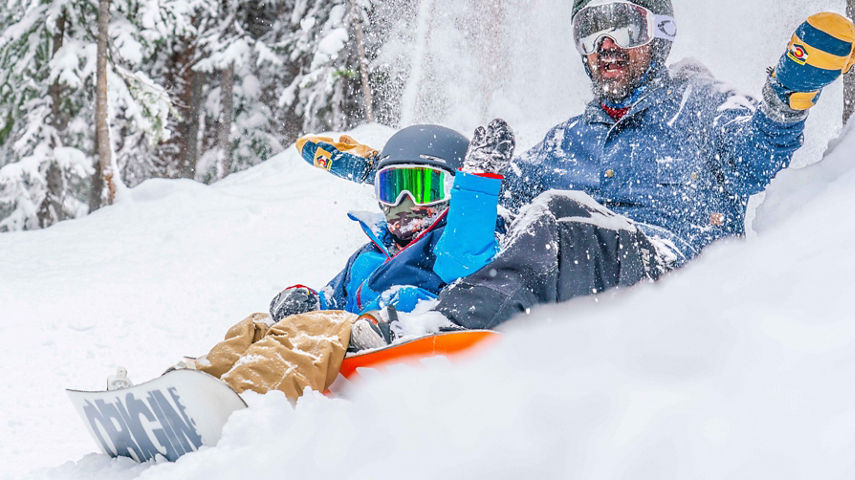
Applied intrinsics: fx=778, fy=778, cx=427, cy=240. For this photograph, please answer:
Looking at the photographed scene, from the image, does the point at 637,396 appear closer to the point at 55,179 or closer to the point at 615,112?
the point at 615,112

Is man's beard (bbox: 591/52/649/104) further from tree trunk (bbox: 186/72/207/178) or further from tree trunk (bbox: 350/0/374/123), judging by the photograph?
tree trunk (bbox: 186/72/207/178)

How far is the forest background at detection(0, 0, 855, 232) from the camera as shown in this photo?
39.6ft

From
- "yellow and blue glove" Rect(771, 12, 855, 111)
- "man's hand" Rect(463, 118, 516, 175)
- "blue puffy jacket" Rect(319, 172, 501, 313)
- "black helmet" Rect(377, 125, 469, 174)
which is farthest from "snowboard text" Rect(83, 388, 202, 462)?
"yellow and blue glove" Rect(771, 12, 855, 111)

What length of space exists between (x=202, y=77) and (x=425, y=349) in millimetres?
16399

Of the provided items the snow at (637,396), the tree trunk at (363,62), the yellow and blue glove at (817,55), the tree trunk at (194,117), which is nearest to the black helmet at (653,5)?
the yellow and blue glove at (817,55)

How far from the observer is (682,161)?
10.4 ft

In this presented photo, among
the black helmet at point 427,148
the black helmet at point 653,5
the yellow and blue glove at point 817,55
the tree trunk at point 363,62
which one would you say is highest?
the black helmet at point 653,5

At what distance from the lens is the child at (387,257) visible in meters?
2.37

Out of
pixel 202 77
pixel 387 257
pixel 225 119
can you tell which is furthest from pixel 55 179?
pixel 387 257

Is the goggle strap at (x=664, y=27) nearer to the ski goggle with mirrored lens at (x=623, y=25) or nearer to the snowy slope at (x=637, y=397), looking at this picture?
the ski goggle with mirrored lens at (x=623, y=25)

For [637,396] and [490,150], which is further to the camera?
[490,150]

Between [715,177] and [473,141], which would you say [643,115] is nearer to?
[715,177]

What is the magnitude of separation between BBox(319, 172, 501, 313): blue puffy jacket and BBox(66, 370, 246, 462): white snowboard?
3.34 ft

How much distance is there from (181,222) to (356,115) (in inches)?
262
